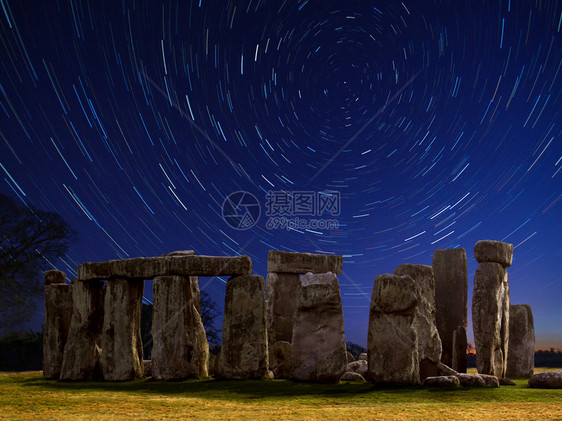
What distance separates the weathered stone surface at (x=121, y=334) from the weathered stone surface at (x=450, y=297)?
294 inches

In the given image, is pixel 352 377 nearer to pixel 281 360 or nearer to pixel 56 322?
pixel 281 360

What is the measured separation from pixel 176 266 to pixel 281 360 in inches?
126

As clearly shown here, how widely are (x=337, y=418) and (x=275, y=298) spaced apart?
8.74 meters

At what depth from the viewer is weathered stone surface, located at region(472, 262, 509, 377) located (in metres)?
13.6

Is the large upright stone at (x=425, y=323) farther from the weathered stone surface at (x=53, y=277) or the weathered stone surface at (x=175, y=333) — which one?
the weathered stone surface at (x=53, y=277)

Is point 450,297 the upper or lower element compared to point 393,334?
upper

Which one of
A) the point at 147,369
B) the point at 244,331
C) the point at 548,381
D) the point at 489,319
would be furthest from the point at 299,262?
the point at 548,381

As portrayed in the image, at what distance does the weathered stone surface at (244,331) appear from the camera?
39.6ft

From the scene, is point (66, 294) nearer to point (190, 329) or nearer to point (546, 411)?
point (190, 329)

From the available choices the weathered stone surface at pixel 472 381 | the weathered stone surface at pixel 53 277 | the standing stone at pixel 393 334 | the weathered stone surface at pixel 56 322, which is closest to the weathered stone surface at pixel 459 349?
the weathered stone surface at pixel 472 381

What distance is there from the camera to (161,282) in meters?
12.8

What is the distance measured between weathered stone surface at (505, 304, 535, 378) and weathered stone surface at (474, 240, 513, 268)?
2350 mm

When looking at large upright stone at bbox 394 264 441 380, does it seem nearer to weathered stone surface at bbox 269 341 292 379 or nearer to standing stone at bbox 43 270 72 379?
weathered stone surface at bbox 269 341 292 379

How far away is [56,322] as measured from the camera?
14992 millimetres
